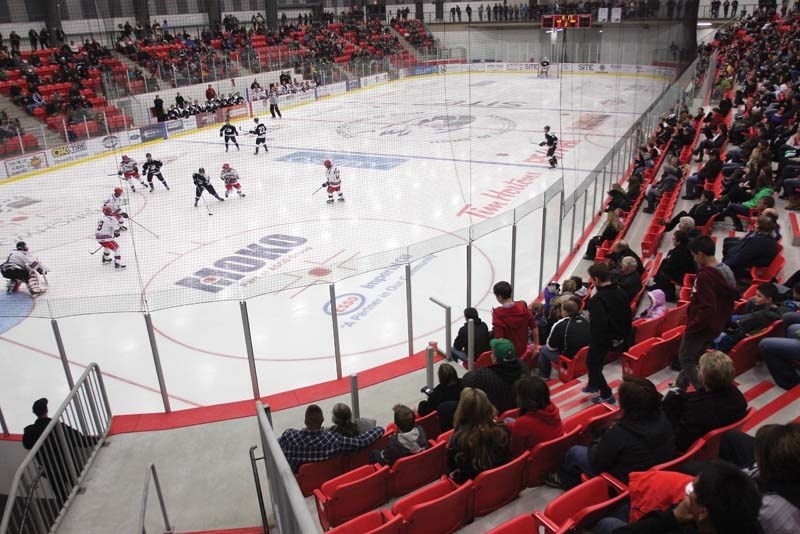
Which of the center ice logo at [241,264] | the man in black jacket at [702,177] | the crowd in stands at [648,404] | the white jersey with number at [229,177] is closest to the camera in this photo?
the crowd in stands at [648,404]

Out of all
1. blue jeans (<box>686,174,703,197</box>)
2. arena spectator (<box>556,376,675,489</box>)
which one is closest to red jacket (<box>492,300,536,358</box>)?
arena spectator (<box>556,376,675,489</box>)

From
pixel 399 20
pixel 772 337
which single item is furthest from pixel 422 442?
pixel 399 20

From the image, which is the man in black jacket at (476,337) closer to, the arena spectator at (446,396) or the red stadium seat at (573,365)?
the red stadium seat at (573,365)

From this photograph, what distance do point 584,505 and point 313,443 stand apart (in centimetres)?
135

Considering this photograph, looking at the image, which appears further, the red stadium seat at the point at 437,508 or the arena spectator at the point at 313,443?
the arena spectator at the point at 313,443

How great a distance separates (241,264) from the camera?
27.6ft

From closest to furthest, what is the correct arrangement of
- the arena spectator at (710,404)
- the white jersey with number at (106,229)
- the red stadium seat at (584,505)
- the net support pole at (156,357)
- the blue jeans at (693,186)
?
the red stadium seat at (584,505) < the arena spectator at (710,404) < the net support pole at (156,357) < the white jersey with number at (106,229) < the blue jeans at (693,186)

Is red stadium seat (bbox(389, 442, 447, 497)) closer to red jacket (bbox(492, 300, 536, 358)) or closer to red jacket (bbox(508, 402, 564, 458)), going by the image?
red jacket (bbox(508, 402, 564, 458))

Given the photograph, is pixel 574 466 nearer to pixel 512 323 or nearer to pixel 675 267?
pixel 512 323

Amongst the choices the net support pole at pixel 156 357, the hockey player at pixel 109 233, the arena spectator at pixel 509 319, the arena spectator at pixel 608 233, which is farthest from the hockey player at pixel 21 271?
the arena spectator at pixel 608 233

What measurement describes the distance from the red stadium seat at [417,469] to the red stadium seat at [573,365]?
4.88 feet

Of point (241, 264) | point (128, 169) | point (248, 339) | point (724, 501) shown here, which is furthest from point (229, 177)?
point (724, 501)

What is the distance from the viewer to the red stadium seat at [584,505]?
228 centimetres

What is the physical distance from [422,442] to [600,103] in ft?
60.3
